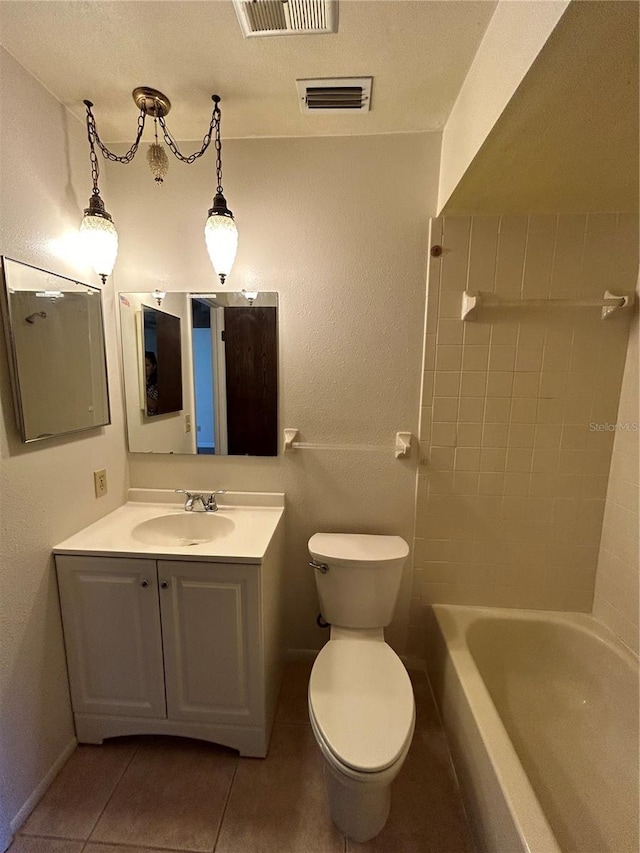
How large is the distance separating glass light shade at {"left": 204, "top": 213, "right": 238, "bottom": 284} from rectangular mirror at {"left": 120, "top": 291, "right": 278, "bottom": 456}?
0.18 metres

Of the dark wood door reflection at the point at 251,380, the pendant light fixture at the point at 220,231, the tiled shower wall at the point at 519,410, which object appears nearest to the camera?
the pendant light fixture at the point at 220,231

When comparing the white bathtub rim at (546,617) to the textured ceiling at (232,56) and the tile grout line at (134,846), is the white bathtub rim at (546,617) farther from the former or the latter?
the textured ceiling at (232,56)

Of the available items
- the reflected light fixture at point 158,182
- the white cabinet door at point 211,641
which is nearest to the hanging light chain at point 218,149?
the reflected light fixture at point 158,182

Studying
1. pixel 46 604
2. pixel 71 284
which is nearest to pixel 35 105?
pixel 71 284

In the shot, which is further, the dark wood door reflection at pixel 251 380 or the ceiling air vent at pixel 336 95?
the dark wood door reflection at pixel 251 380

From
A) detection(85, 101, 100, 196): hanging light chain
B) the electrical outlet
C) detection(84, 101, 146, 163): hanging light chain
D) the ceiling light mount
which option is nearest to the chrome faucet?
the electrical outlet

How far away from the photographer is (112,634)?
126cm

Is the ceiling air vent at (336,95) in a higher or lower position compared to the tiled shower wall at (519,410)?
higher

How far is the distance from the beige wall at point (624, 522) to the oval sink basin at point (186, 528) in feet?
5.24

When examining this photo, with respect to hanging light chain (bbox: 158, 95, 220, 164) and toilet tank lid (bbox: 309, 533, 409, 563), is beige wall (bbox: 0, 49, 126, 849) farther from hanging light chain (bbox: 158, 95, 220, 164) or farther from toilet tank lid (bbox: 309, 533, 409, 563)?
toilet tank lid (bbox: 309, 533, 409, 563)

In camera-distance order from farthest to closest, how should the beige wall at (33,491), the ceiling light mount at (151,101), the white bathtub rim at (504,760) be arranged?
the ceiling light mount at (151,101) < the beige wall at (33,491) < the white bathtub rim at (504,760)

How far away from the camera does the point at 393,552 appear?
141cm

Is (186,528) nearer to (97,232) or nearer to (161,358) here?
(161,358)

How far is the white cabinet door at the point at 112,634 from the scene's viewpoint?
1.22 m
